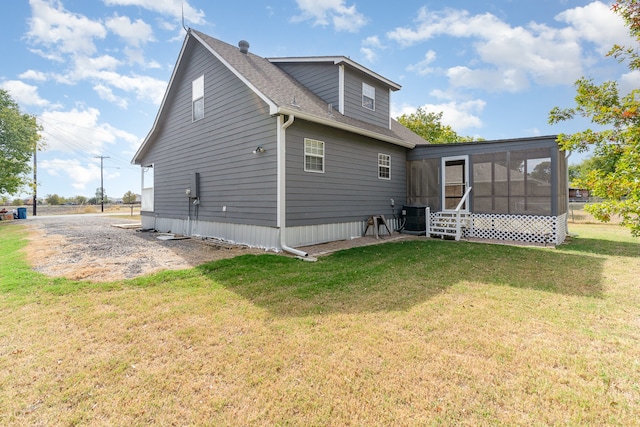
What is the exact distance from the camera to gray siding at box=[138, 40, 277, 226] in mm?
8008

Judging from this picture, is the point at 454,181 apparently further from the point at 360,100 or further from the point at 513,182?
the point at 360,100

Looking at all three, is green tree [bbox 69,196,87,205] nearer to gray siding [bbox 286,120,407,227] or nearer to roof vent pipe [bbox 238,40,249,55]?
roof vent pipe [bbox 238,40,249,55]

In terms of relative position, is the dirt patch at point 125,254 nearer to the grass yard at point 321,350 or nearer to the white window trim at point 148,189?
the grass yard at point 321,350

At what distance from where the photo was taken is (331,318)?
3508 millimetres

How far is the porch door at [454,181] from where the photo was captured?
10.8 m

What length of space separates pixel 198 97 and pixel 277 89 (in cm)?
369

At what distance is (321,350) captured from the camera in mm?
2768

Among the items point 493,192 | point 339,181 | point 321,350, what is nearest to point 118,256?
point 339,181

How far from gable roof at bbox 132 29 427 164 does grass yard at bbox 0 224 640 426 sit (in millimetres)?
4507

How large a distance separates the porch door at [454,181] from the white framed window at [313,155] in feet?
17.2

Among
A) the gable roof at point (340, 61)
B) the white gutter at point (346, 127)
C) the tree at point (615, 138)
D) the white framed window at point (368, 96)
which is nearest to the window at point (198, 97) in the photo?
the gable roof at point (340, 61)

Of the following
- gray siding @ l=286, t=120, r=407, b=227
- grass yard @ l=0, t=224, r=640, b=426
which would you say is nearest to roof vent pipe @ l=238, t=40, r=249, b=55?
gray siding @ l=286, t=120, r=407, b=227

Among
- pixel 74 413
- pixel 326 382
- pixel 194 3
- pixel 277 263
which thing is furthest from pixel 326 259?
pixel 194 3

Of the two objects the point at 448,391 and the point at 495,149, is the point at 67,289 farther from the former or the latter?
the point at 495,149
